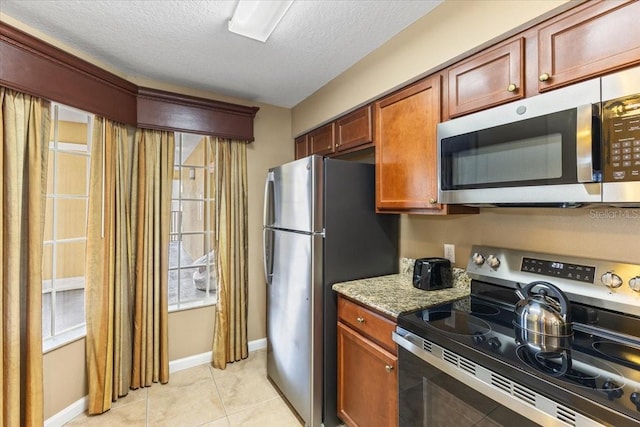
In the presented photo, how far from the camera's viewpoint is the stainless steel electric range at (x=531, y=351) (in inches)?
33.1

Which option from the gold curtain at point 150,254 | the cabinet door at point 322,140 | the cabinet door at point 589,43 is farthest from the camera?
the cabinet door at point 322,140

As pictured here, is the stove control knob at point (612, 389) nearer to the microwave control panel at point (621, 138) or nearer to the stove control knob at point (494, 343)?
the stove control knob at point (494, 343)

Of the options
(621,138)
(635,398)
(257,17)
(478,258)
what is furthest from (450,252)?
(257,17)

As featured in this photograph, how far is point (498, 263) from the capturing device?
156 cm

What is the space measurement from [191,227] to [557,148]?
2.69m

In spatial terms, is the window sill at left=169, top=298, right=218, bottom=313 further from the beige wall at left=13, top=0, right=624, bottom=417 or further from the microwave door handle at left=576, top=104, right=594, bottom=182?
the microwave door handle at left=576, top=104, right=594, bottom=182

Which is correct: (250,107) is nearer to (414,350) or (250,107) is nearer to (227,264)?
(227,264)

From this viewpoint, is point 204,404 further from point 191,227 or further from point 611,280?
point 611,280

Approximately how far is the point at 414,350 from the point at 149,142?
2.42m

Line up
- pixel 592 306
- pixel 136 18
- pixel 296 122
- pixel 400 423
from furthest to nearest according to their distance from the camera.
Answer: pixel 296 122
pixel 136 18
pixel 400 423
pixel 592 306

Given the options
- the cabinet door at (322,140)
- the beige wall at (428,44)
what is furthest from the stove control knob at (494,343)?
the cabinet door at (322,140)

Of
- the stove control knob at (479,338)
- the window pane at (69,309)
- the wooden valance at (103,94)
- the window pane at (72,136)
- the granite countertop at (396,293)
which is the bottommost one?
the window pane at (69,309)

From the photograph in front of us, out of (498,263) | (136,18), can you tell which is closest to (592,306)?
(498,263)

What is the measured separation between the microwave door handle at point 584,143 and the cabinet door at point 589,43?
170 millimetres
